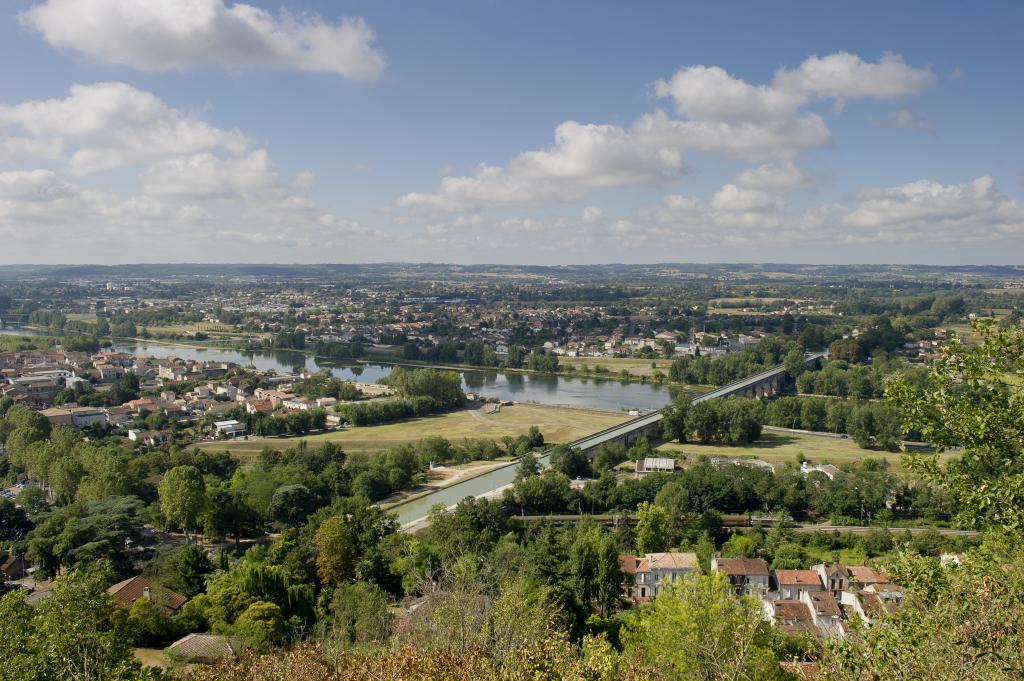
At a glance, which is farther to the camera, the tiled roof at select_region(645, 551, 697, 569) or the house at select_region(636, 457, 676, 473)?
the house at select_region(636, 457, 676, 473)

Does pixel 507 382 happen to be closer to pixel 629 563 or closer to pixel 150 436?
pixel 150 436

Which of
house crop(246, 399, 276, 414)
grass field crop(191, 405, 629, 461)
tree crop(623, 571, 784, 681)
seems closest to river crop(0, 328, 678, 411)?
grass field crop(191, 405, 629, 461)

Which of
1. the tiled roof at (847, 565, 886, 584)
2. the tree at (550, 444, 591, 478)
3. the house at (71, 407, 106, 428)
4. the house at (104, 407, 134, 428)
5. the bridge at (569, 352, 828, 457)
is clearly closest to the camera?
the tiled roof at (847, 565, 886, 584)

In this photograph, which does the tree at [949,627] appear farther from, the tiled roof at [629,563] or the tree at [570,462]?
the tree at [570,462]

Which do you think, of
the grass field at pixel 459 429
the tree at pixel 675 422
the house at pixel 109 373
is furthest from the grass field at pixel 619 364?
the house at pixel 109 373

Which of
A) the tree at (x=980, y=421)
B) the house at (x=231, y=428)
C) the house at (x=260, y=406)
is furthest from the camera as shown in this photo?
the house at (x=260, y=406)

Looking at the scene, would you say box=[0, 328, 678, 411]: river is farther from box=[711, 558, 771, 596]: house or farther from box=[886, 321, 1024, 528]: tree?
box=[886, 321, 1024, 528]: tree
